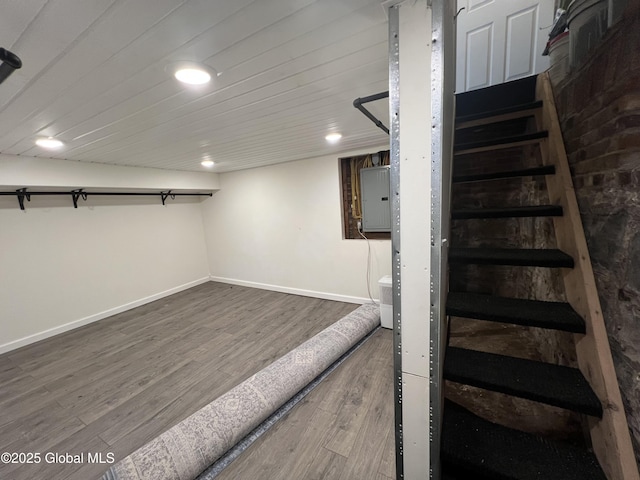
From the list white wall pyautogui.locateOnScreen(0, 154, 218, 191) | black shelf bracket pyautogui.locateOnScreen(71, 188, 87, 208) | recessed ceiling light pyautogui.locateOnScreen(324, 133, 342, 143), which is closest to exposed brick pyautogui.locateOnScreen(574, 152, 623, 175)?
recessed ceiling light pyautogui.locateOnScreen(324, 133, 342, 143)

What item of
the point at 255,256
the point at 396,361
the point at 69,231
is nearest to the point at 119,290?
the point at 69,231

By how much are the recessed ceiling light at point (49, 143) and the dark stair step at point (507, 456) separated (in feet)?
11.2

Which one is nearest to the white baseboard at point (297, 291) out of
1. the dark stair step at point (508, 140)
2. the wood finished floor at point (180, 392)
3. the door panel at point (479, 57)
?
the wood finished floor at point (180, 392)

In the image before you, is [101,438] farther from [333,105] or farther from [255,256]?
[255,256]

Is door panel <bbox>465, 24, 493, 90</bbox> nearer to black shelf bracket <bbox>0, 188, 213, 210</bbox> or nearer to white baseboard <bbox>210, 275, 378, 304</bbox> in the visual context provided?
white baseboard <bbox>210, 275, 378, 304</bbox>

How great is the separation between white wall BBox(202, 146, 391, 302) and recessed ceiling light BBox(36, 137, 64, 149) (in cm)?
250

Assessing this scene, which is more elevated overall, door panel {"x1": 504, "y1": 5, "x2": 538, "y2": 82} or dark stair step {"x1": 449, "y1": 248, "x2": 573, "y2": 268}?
door panel {"x1": 504, "y1": 5, "x2": 538, "y2": 82}

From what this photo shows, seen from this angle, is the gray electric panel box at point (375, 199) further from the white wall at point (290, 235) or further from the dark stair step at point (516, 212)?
the dark stair step at point (516, 212)

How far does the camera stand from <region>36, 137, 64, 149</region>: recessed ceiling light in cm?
211

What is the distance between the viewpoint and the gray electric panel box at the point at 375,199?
3.28m

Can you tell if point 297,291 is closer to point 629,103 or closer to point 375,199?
point 375,199

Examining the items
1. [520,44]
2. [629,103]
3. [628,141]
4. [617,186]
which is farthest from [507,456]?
[520,44]

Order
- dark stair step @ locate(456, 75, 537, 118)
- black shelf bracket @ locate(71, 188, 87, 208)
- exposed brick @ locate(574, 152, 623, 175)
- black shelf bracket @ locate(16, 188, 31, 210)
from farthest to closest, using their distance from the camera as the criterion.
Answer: black shelf bracket @ locate(71, 188, 87, 208)
black shelf bracket @ locate(16, 188, 31, 210)
dark stair step @ locate(456, 75, 537, 118)
exposed brick @ locate(574, 152, 623, 175)

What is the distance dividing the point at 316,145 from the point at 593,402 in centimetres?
294
